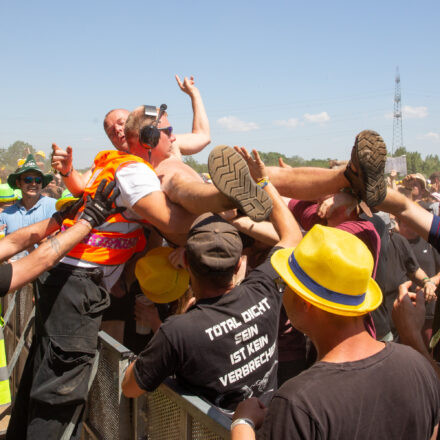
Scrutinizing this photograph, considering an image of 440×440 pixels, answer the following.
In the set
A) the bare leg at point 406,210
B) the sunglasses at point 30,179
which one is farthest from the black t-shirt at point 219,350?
the sunglasses at point 30,179

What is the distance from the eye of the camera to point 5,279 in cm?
233

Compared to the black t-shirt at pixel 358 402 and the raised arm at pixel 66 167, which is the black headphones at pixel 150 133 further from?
the black t-shirt at pixel 358 402

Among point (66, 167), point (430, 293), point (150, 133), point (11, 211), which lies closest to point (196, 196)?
point (150, 133)

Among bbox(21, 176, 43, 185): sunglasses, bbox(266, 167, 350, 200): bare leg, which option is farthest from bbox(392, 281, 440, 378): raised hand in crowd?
bbox(21, 176, 43, 185): sunglasses

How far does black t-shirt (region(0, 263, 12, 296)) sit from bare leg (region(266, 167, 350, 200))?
1.66 m

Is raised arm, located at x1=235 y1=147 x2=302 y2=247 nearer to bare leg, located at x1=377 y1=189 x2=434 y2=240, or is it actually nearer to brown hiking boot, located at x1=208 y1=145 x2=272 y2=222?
brown hiking boot, located at x1=208 y1=145 x2=272 y2=222

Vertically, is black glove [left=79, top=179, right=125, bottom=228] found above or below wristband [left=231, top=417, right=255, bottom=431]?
above

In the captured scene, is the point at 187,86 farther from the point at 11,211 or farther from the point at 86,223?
the point at 11,211

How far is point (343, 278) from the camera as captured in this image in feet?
4.57

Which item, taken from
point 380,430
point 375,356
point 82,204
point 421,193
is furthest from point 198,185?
point 421,193

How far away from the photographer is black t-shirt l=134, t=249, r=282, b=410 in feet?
5.97

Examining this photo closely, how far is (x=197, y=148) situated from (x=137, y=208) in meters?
1.50

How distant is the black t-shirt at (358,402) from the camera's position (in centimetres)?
122

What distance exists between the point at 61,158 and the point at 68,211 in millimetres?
386
